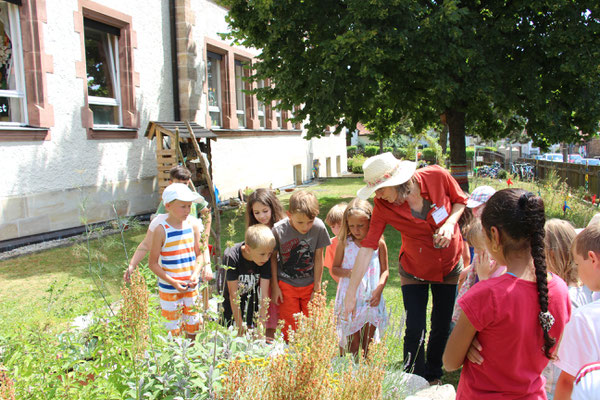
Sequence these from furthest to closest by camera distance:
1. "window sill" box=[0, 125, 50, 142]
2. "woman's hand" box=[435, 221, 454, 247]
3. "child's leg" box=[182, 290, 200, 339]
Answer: "window sill" box=[0, 125, 50, 142] < "child's leg" box=[182, 290, 200, 339] < "woman's hand" box=[435, 221, 454, 247]

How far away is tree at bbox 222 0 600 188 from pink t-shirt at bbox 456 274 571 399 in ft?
26.0

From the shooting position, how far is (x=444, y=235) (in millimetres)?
3080

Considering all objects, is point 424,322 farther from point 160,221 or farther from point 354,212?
point 160,221

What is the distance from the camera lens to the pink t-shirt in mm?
1974

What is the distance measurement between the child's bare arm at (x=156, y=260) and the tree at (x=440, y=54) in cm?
666

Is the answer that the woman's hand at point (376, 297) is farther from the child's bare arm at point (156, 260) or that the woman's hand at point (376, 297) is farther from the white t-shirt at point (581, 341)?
the white t-shirt at point (581, 341)

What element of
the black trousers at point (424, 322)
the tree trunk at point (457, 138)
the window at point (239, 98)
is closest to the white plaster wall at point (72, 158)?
the window at point (239, 98)

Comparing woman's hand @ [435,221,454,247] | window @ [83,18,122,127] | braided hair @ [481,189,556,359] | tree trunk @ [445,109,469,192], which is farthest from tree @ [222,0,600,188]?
braided hair @ [481,189,556,359]

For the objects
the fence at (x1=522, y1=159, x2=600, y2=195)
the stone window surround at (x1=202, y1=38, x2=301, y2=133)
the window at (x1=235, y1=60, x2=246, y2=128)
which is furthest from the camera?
the window at (x1=235, y1=60, x2=246, y2=128)

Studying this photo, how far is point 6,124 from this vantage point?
827 centimetres

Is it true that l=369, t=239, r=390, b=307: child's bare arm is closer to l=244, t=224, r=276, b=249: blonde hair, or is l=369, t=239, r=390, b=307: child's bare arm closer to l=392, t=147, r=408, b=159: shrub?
l=244, t=224, r=276, b=249: blonde hair

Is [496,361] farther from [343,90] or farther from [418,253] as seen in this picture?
[343,90]

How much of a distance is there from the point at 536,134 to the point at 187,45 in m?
8.90

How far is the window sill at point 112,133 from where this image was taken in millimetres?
9852
